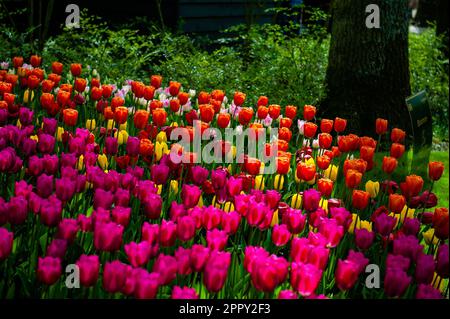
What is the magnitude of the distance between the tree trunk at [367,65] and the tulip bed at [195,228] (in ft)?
6.95

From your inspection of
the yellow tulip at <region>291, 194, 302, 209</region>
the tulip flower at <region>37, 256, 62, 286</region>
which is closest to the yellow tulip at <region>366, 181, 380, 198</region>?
the yellow tulip at <region>291, 194, 302, 209</region>

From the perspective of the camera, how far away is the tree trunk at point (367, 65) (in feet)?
21.0

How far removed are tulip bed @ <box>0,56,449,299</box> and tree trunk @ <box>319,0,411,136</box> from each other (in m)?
2.12

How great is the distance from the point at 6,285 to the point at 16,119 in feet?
6.42

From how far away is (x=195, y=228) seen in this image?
2816 millimetres

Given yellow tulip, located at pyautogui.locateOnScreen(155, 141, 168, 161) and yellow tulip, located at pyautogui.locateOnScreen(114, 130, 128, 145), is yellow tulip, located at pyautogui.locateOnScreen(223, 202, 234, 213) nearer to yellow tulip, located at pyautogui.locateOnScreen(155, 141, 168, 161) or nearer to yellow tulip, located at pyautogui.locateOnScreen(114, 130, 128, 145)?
yellow tulip, located at pyautogui.locateOnScreen(155, 141, 168, 161)

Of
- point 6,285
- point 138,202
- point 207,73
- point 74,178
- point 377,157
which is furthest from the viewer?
point 207,73

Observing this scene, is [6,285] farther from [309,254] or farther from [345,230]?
[345,230]

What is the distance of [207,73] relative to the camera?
640cm

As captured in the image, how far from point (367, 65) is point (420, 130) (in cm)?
233

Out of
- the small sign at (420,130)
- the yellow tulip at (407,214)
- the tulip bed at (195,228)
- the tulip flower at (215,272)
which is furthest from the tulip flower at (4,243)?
the small sign at (420,130)

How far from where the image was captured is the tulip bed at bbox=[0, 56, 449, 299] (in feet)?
7.79

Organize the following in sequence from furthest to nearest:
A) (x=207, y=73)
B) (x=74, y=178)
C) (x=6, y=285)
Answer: (x=207, y=73) → (x=74, y=178) → (x=6, y=285)
